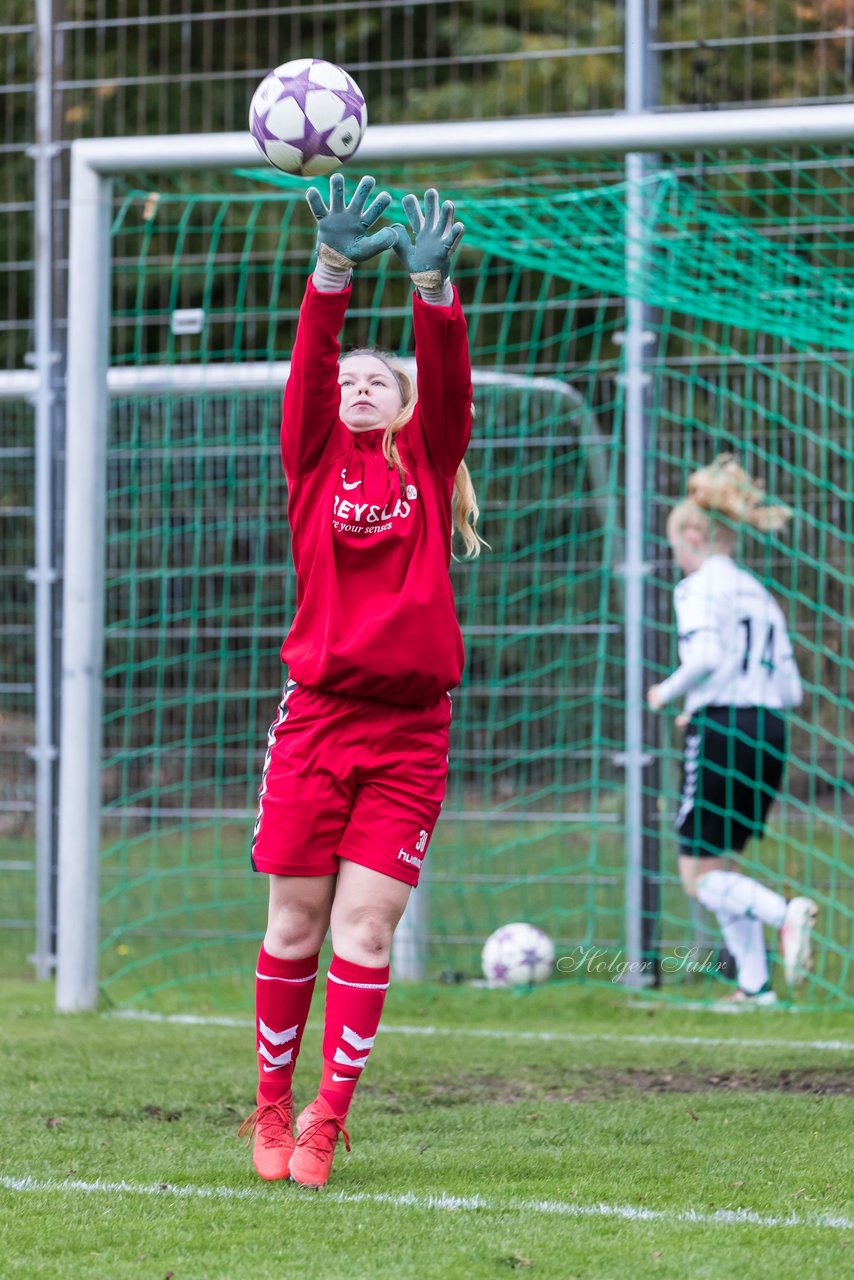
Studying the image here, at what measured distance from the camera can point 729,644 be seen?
6.13m

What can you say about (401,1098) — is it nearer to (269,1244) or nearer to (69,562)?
(269,1244)

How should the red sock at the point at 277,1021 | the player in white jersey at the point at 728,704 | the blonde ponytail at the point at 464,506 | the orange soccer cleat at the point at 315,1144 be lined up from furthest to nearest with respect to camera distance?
the player in white jersey at the point at 728,704, the blonde ponytail at the point at 464,506, the red sock at the point at 277,1021, the orange soccer cleat at the point at 315,1144

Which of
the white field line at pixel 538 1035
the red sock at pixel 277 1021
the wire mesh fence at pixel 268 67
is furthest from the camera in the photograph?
the wire mesh fence at pixel 268 67

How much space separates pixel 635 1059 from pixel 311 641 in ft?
6.49

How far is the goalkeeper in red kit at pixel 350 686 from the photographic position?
3541mm

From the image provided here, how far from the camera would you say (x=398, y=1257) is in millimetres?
2873

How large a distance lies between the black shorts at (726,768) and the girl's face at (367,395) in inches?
110

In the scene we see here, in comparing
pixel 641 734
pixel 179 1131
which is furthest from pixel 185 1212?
pixel 641 734

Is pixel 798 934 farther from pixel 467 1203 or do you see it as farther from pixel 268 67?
pixel 268 67

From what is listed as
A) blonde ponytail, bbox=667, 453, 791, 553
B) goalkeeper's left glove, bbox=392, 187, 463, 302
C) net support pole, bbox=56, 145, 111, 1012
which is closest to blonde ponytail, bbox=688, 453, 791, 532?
blonde ponytail, bbox=667, 453, 791, 553

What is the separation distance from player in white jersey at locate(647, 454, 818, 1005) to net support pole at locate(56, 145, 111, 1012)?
1.99 meters

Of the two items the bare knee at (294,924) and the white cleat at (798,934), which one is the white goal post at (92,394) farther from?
the white cleat at (798,934)

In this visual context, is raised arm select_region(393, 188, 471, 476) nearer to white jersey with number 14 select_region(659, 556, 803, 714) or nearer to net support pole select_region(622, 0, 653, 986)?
white jersey with number 14 select_region(659, 556, 803, 714)

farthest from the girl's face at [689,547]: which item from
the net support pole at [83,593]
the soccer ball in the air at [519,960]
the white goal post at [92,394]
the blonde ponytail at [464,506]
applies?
the blonde ponytail at [464,506]
